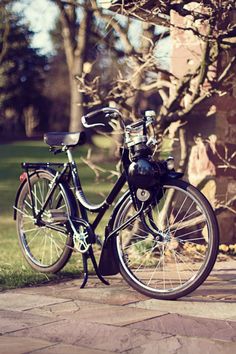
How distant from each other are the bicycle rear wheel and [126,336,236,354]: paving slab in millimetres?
1839

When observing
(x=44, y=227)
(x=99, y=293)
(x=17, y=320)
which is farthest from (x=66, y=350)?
(x=44, y=227)

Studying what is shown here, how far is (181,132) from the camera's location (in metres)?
7.52

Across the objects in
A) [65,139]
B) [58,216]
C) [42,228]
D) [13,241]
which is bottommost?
[13,241]

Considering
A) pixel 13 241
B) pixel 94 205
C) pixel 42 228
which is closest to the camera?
pixel 94 205

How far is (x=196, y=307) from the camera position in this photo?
5098mm

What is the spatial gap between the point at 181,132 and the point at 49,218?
6.10 ft

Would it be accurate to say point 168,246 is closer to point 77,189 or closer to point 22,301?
point 77,189

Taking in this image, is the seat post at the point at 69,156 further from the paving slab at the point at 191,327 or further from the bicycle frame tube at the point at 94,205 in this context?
the paving slab at the point at 191,327

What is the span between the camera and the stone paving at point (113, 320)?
13.8ft

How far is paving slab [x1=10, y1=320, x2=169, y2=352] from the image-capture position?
167 inches

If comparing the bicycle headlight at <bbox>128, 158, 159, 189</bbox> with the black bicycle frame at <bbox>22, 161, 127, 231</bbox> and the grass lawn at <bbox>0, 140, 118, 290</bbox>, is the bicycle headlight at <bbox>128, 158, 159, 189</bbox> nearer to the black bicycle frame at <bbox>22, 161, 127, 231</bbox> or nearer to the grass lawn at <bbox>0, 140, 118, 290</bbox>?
the black bicycle frame at <bbox>22, 161, 127, 231</bbox>

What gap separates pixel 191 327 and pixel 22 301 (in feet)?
4.19

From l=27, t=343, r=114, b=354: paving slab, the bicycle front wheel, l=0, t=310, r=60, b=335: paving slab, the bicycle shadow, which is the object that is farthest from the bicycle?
l=27, t=343, r=114, b=354: paving slab

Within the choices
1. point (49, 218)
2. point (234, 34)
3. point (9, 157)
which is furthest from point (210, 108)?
point (9, 157)
